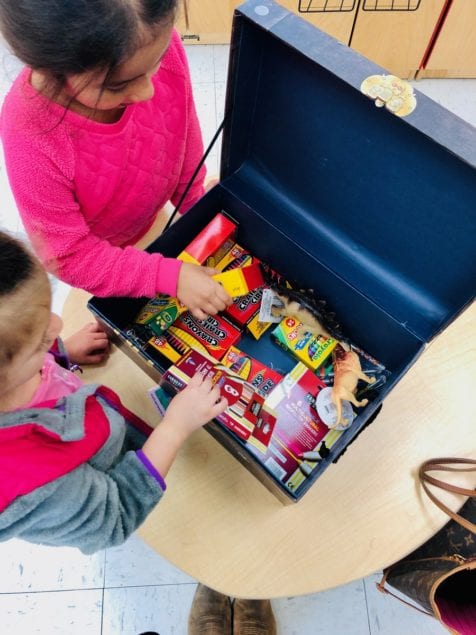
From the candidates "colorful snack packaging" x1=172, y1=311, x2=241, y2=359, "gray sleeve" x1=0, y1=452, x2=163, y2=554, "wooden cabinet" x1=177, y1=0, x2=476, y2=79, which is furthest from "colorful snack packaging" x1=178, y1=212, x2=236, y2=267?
"wooden cabinet" x1=177, y1=0, x2=476, y2=79

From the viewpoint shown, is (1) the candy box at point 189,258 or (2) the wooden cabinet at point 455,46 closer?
(1) the candy box at point 189,258

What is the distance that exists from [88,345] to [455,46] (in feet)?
5.70

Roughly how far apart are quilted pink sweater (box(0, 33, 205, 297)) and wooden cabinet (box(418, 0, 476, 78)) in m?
1.23

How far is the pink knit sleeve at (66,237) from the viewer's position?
737mm

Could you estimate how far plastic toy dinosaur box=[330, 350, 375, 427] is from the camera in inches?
32.3

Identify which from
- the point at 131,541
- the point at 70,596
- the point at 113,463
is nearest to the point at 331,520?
the point at 113,463

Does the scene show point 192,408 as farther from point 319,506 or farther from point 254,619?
point 254,619

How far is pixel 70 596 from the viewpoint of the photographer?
124 cm

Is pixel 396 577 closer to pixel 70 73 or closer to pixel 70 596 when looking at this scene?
pixel 70 596

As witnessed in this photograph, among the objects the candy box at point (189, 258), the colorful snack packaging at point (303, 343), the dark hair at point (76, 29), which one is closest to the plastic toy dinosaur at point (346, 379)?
the colorful snack packaging at point (303, 343)

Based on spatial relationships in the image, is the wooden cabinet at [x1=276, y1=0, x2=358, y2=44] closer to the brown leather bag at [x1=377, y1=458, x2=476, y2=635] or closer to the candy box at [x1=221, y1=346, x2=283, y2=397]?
the candy box at [x1=221, y1=346, x2=283, y2=397]

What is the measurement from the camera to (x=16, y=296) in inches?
20.2

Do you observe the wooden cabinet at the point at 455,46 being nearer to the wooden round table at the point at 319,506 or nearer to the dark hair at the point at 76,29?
the wooden round table at the point at 319,506

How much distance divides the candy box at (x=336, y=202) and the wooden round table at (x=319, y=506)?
0.04 metres
